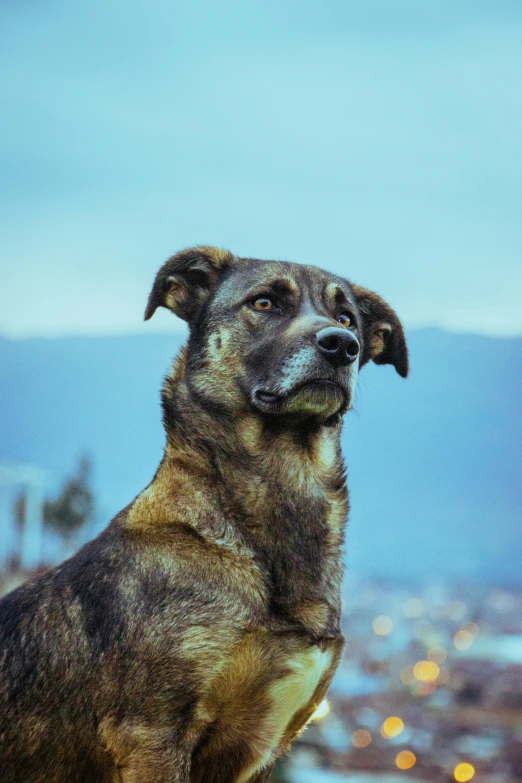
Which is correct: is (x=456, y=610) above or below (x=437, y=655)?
below

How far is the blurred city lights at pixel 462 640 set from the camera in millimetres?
40531

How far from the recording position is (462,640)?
42594 millimetres

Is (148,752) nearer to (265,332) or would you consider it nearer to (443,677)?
(265,332)

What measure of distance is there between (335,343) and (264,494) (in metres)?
0.60

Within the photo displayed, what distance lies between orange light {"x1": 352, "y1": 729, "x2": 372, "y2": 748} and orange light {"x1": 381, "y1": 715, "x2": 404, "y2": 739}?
2.57ft

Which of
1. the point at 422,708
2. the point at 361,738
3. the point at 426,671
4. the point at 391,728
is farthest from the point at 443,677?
the point at 361,738

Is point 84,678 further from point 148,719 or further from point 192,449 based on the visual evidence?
point 192,449

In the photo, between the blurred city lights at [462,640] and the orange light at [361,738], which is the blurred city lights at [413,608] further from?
the orange light at [361,738]

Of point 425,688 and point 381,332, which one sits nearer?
point 381,332

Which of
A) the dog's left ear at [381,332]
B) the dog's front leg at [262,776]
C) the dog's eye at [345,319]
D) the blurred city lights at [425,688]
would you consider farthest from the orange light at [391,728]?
the dog's eye at [345,319]

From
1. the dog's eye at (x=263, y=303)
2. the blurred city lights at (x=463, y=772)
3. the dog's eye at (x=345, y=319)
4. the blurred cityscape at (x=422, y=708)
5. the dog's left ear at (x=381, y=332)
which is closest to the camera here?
the dog's eye at (x=263, y=303)

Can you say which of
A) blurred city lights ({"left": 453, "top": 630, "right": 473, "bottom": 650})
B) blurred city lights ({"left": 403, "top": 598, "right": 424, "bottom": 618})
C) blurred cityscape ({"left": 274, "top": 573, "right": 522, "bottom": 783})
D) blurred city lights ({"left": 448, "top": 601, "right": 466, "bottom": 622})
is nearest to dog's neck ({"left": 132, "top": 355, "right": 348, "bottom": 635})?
blurred cityscape ({"left": 274, "top": 573, "right": 522, "bottom": 783})

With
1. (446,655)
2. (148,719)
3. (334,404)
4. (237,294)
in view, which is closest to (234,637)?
(148,719)

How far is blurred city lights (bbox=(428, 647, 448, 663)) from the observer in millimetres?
37906
